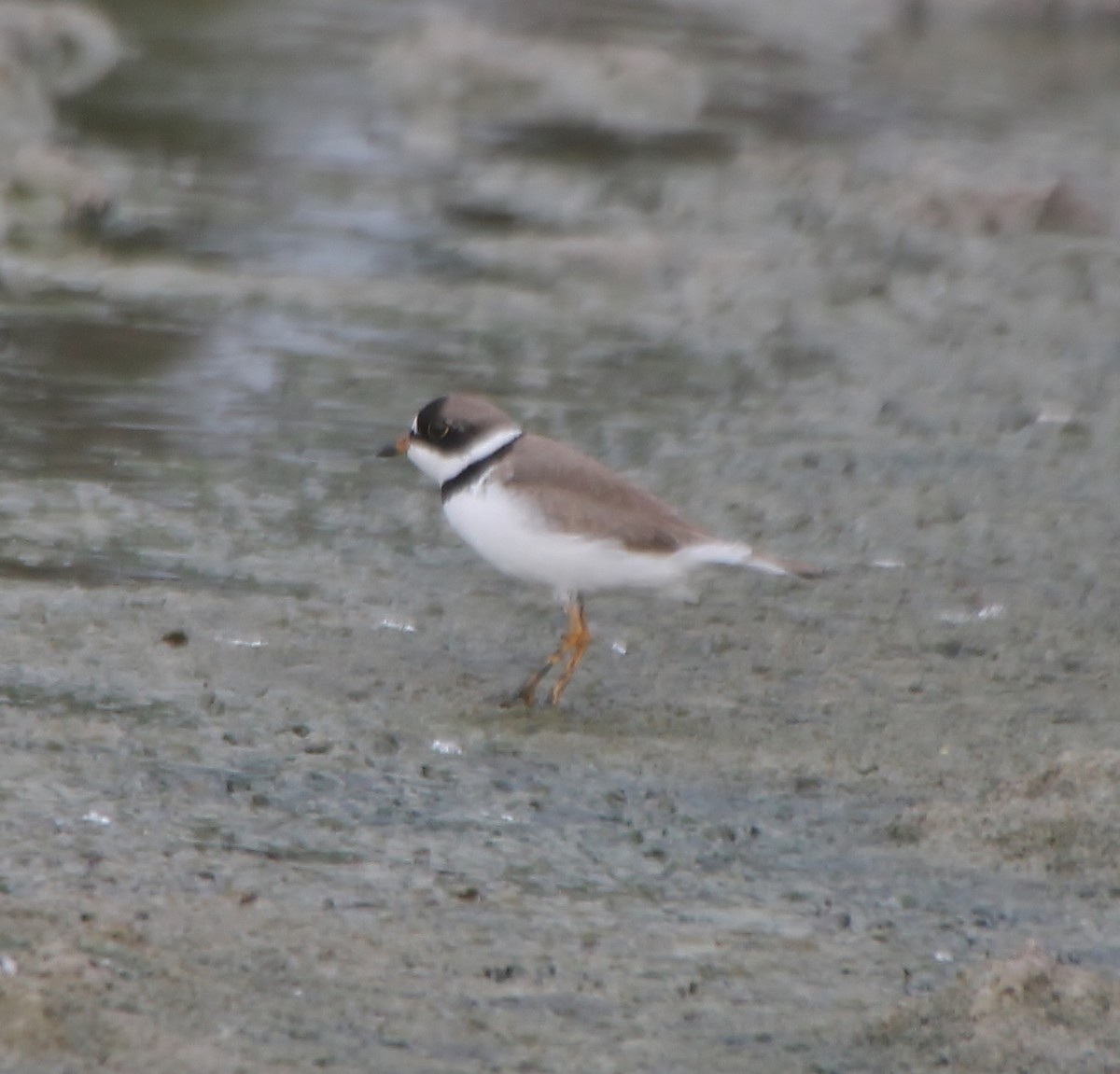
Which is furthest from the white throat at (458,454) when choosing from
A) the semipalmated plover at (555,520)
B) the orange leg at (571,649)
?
the orange leg at (571,649)

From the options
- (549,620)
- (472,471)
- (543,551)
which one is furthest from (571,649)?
(549,620)

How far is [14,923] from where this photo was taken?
3.84 metres

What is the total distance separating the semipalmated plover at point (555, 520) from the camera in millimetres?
5258

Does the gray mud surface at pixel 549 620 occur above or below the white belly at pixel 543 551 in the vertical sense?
below

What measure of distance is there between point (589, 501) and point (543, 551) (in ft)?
0.56

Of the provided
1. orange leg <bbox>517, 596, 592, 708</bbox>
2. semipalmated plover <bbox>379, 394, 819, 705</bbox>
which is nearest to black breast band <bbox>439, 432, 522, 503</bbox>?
semipalmated plover <bbox>379, 394, 819, 705</bbox>

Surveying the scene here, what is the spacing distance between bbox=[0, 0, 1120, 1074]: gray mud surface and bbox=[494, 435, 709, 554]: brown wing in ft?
1.37

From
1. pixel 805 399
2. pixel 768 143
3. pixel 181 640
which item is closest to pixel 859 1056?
pixel 181 640

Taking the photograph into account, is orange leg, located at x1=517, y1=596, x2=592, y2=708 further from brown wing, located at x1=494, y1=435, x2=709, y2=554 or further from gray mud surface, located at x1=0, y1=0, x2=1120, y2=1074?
brown wing, located at x1=494, y1=435, x2=709, y2=554

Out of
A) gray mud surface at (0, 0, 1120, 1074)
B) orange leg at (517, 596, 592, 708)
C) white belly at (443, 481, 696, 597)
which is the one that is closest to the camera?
gray mud surface at (0, 0, 1120, 1074)

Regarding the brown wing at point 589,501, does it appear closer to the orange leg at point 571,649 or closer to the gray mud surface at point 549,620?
the orange leg at point 571,649

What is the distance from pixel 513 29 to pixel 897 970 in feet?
47.1

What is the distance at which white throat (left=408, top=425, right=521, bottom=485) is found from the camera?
5.46 meters

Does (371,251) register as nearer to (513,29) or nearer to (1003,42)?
(513,29)
